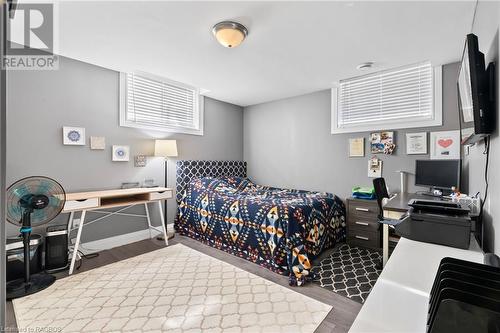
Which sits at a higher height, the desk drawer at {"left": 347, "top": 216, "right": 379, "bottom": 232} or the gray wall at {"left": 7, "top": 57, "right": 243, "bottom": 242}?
the gray wall at {"left": 7, "top": 57, "right": 243, "bottom": 242}

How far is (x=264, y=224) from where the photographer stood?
262cm

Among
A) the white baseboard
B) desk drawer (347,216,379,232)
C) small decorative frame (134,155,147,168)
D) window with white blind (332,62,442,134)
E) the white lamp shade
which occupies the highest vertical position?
window with white blind (332,62,442,134)

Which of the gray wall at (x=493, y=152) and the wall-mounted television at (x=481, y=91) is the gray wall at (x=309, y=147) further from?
the wall-mounted television at (x=481, y=91)

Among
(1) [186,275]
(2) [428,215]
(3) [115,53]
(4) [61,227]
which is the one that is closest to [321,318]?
(2) [428,215]

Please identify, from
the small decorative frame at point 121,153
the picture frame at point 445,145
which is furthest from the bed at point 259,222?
the picture frame at point 445,145

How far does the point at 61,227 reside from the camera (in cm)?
254

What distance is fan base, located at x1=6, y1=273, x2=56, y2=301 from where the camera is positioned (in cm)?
199

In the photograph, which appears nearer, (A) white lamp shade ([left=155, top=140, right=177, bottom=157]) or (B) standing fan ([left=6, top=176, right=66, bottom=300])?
(B) standing fan ([left=6, top=176, right=66, bottom=300])

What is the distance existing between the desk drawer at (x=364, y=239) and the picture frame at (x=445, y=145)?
4.13ft

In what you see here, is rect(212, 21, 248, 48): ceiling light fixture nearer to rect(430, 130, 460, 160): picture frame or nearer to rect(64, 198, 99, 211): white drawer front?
rect(64, 198, 99, 211): white drawer front

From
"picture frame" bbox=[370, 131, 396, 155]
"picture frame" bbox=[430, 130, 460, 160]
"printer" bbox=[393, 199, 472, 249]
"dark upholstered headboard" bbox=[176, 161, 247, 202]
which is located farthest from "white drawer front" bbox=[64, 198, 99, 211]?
"picture frame" bbox=[430, 130, 460, 160]

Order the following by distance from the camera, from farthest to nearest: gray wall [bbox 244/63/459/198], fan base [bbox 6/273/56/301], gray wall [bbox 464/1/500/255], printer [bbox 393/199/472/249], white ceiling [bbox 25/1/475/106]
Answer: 1. gray wall [bbox 244/63/459/198]
2. fan base [bbox 6/273/56/301]
3. white ceiling [bbox 25/1/475/106]
4. printer [bbox 393/199/472/249]
5. gray wall [bbox 464/1/500/255]

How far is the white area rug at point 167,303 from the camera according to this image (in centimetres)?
169

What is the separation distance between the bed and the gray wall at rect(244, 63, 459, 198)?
1.81 ft
